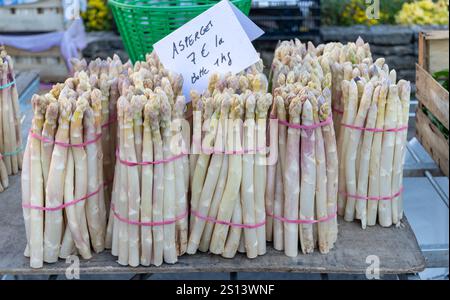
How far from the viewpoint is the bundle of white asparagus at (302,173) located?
188cm

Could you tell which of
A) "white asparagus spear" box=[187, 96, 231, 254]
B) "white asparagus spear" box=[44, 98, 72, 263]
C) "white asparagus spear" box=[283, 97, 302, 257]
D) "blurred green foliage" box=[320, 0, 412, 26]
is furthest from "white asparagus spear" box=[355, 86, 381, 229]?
"blurred green foliage" box=[320, 0, 412, 26]

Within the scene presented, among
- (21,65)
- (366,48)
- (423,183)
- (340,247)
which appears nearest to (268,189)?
(340,247)

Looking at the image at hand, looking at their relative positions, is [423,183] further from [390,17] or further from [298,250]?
[390,17]

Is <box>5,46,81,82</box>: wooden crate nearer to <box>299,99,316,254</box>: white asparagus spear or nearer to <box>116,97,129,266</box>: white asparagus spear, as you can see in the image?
<box>116,97,129,266</box>: white asparagus spear

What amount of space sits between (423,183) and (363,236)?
2.26 metres

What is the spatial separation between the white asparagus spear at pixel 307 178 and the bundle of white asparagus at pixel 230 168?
4.5 inches

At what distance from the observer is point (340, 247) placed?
6.63 ft

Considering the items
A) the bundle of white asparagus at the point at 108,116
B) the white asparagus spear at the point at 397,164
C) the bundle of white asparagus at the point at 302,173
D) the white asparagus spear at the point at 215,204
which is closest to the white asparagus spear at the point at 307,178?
the bundle of white asparagus at the point at 302,173

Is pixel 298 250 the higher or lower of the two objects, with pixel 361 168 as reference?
lower

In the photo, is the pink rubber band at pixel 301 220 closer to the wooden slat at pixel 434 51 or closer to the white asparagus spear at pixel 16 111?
the white asparagus spear at pixel 16 111

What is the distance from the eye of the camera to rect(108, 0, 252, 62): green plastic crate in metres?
2.40

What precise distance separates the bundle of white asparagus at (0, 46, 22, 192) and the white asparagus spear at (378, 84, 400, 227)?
1389mm

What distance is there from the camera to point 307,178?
6.24 feet
